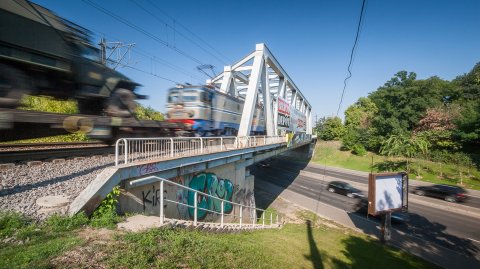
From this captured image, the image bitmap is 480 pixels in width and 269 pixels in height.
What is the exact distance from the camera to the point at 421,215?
853 inches

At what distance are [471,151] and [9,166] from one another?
52.1m

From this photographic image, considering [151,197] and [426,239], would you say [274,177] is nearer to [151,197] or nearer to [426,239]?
[426,239]

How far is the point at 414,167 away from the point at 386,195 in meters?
26.9

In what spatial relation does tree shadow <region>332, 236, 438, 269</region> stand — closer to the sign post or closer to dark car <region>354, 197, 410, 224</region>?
the sign post

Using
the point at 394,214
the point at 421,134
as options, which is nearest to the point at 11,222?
the point at 394,214

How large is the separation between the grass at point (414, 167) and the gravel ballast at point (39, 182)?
35.4 meters

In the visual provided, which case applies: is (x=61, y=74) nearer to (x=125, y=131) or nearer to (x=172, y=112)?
(x=125, y=131)

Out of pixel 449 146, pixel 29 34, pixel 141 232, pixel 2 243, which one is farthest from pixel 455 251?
pixel 449 146

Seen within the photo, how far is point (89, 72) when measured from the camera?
909cm

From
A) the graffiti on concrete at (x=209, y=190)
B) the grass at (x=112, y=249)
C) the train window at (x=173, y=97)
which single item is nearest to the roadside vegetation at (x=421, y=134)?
the graffiti on concrete at (x=209, y=190)

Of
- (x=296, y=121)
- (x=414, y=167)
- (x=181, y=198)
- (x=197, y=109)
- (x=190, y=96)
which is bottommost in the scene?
(x=414, y=167)

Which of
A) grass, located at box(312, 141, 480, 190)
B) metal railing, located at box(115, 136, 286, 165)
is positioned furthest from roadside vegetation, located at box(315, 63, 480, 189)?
metal railing, located at box(115, 136, 286, 165)

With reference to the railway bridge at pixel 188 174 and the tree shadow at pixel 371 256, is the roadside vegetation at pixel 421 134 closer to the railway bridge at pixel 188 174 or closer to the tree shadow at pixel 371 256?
the tree shadow at pixel 371 256

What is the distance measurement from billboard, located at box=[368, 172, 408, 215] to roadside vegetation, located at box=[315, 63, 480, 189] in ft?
69.9
